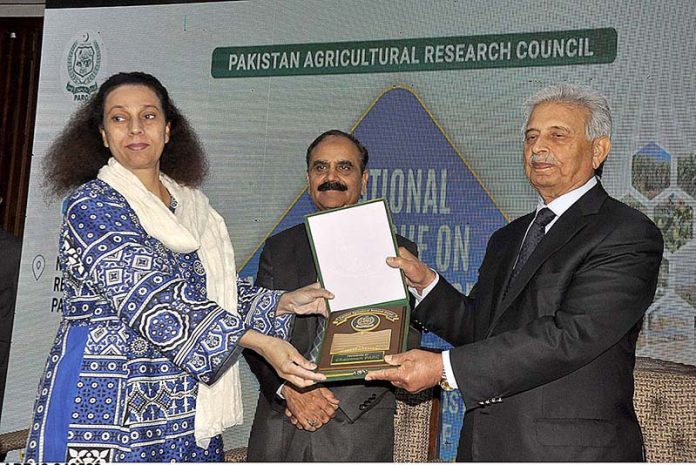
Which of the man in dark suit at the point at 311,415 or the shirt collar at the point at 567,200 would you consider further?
the man in dark suit at the point at 311,415

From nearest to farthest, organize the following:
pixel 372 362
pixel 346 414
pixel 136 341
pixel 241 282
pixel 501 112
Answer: pixel 136 341 → pixel 372 362 → pixel 241 282 → pixel 346 414 → pixel 501 112

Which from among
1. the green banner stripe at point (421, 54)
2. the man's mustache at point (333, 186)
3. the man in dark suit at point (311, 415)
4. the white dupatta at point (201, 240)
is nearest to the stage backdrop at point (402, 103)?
the green banner stripe at point (421, 54)

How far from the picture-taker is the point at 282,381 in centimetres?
347

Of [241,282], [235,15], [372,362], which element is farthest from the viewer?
[235,15]

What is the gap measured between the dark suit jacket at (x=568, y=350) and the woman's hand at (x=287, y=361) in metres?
0.43

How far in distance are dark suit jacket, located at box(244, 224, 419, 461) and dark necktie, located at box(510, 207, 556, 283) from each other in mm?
824

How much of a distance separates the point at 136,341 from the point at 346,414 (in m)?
1.14

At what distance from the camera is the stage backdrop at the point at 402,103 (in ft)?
15.7

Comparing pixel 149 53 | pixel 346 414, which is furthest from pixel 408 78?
pixel 346 414

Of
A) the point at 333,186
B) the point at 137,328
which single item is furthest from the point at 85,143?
the point at 333,186

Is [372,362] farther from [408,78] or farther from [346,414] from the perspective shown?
[408,78]

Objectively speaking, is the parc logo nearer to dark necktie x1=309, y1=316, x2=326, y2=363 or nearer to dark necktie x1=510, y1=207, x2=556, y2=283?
dark necktie x1=309, y1=316, x2=326, y2=363

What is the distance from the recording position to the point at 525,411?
2691 millimetres

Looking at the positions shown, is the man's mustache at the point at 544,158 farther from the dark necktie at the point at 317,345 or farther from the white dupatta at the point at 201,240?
the white dupatta at the point at 201,240
